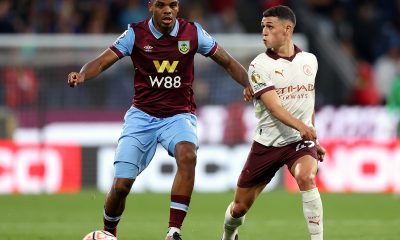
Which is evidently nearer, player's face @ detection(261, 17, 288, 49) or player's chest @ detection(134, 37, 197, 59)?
player's face @ detection(261, 17, 288, 49)

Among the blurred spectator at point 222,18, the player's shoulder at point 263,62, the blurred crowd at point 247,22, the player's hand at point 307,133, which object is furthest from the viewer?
the blurred spectator at point 222,18

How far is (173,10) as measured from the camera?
9.73 metres

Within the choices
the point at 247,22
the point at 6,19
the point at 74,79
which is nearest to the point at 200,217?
the point at 74,79

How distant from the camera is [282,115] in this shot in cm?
919

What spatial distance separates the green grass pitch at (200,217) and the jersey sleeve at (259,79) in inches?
91.5

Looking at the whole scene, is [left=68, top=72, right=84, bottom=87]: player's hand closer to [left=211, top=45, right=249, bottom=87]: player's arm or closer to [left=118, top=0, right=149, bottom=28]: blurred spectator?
[left=211, top=45, right=249, bottom=87]: player's arm

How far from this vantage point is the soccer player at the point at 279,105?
9417 millimetres

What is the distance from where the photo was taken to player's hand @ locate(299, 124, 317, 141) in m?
8.95

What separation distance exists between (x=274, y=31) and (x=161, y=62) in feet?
3.41

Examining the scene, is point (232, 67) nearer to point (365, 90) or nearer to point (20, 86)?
point (20, 86)

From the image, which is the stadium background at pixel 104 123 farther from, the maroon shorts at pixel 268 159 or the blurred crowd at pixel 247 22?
the maroon shorts at pixel 268 159

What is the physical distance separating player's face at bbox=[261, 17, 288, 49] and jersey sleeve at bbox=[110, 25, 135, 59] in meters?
1.19

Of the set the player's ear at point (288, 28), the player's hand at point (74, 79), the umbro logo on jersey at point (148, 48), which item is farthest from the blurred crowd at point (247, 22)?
the player's hand at point (74, 79)

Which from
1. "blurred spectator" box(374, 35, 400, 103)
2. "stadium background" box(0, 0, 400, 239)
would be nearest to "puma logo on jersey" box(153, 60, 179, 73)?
"stadium background" box(0, 0, 400, 239)
